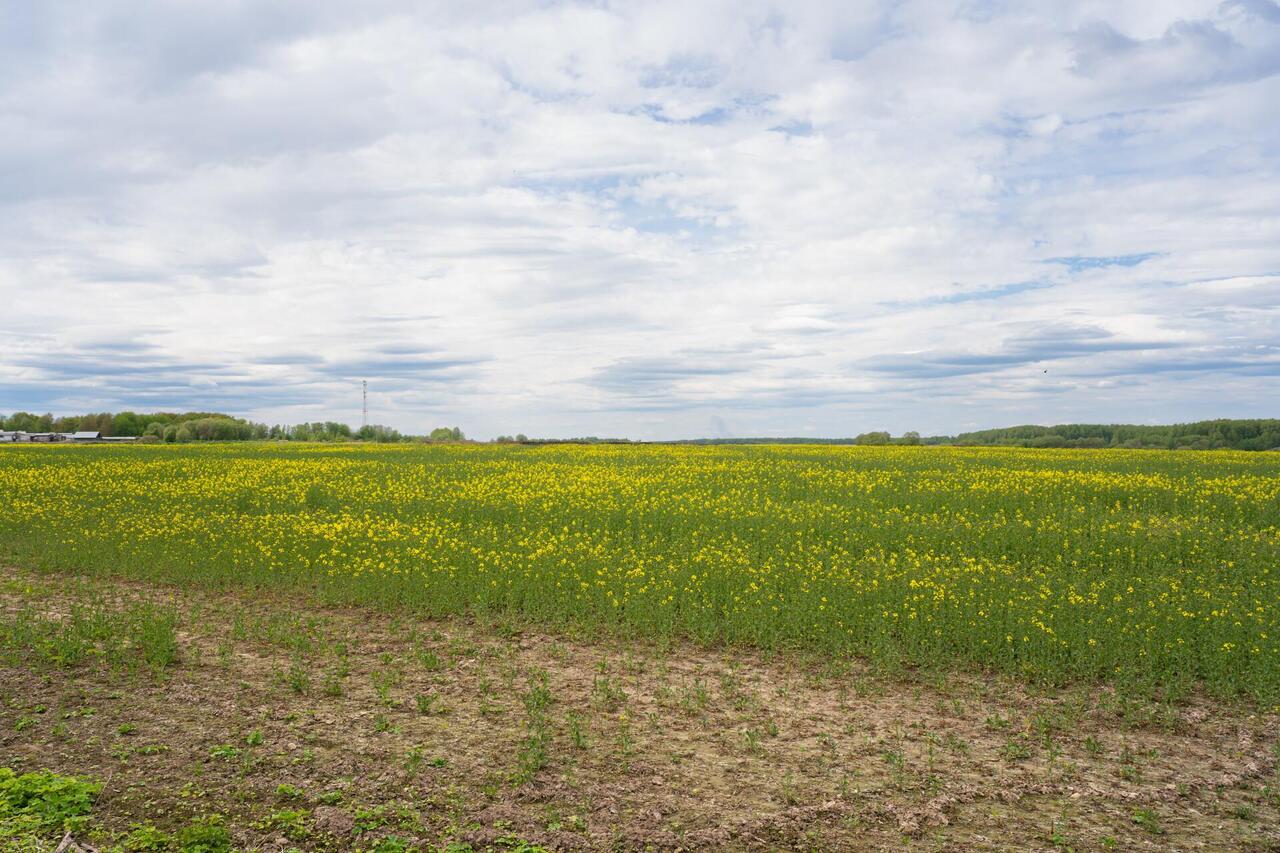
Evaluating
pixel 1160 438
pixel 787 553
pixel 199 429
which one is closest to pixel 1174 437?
pixel 1160 438

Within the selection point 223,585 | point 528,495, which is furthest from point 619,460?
point 223,585

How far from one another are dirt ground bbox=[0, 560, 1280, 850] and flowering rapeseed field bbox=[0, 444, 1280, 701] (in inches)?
39.9

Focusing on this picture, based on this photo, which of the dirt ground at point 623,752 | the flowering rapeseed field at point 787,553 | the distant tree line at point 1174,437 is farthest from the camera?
the distant tree line at point 1174,437

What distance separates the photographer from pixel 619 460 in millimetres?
36438

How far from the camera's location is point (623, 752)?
713 centimetres

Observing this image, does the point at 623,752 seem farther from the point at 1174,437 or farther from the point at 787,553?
the point at 1174,437

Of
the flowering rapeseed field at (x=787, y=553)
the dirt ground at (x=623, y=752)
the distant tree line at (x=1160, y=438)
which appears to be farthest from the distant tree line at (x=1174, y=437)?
the dirt ground at (x=623, y=752)

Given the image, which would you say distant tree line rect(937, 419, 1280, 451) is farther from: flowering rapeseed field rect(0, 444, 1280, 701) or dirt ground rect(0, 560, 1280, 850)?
dirt ground rect(0, 560, 1280, 850)

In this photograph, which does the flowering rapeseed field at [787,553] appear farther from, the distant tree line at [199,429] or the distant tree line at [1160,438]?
the distant tree line at [199,429]

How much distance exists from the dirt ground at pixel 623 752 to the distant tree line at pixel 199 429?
236 feet

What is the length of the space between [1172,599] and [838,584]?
4848 millimetres

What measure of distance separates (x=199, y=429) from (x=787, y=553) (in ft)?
282

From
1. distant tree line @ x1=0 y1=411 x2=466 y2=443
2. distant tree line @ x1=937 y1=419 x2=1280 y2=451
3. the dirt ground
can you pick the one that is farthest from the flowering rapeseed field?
distant tree line @ x1=0 y1=411 x2=466 y2=443

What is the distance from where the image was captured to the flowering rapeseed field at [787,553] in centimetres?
1059
